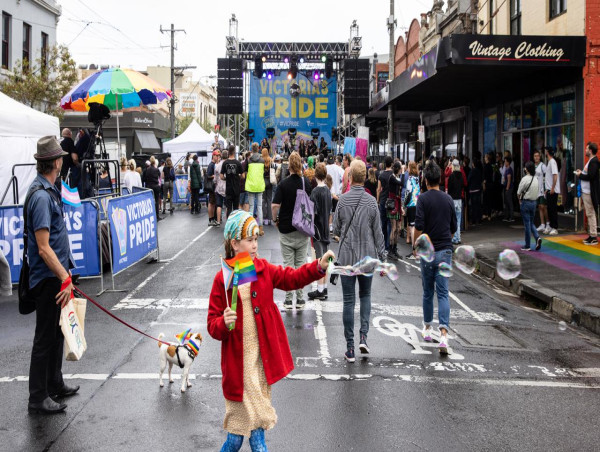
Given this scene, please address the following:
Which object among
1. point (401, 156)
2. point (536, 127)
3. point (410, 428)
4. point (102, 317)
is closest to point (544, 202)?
point (536, 127)

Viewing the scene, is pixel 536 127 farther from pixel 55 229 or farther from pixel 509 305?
pixel 55 229

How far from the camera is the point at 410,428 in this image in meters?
4.96

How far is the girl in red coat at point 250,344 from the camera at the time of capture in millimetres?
3785

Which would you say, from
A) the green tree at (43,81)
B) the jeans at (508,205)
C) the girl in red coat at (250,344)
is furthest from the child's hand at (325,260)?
the green tree at (43,81)

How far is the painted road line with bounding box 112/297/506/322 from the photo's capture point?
8984 mm

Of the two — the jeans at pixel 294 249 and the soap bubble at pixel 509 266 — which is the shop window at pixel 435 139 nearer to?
the jeans at pixel 294 249

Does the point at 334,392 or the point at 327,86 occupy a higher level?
the point at 327,86

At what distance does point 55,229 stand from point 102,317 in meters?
3.42

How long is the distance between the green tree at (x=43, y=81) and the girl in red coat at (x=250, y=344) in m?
24.7

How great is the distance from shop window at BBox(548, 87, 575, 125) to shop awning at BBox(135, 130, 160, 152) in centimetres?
3568

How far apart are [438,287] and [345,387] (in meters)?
2.08

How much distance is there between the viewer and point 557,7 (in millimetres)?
18266

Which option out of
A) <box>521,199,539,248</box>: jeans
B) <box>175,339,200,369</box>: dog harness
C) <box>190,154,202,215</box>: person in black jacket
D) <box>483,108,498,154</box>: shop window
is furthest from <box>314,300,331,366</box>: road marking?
<box>483,108,498,154</box>: shop window

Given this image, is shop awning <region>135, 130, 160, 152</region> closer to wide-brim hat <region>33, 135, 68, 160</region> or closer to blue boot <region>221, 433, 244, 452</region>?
wide-brim hat <region>33, 135, 68, 160</region>
